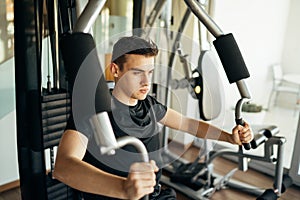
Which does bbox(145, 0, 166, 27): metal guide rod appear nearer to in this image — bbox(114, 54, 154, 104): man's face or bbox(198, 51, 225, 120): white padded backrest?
bbox(198, 51, 225, 120): white padded backrest

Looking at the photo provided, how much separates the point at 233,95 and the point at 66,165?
2171 mm

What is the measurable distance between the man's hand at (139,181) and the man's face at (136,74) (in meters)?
0.38

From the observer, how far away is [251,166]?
2.64m

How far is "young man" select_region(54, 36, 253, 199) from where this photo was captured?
2.27 feet

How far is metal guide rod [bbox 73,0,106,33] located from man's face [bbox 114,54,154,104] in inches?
9.1

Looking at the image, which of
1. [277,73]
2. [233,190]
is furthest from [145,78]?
[277,73]

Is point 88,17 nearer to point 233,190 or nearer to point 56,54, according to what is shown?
point 56,54

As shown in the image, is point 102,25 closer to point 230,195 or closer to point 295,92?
point 230,195

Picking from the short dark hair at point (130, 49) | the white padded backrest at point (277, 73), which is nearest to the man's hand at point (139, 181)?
the short dark hair at point (130, 49)

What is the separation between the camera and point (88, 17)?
2.55 ft

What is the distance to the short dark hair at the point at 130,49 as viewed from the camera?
99cm

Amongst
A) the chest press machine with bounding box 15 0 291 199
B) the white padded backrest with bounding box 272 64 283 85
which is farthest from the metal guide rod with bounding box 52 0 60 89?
the white padded backrest with bounding box 272 64 283 85

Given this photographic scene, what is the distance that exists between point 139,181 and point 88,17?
423 millimetres

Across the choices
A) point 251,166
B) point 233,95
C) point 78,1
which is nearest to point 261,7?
point 233,95
